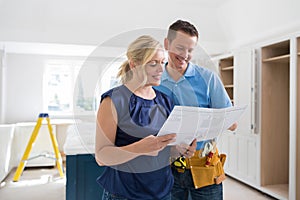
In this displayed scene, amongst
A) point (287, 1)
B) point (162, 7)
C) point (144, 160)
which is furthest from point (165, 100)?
A: point (162, 7)

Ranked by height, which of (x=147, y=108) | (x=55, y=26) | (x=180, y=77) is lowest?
(x=147, y=108)

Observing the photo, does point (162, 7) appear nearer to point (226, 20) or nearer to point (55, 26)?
point (226, 20)

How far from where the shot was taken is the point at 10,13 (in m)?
3.54

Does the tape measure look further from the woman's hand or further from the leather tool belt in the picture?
the woman's hand

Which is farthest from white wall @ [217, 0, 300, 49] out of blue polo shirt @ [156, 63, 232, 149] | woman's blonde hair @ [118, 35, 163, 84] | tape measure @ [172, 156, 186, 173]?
woman's blonde hair @ [118, 35, 163, 84]

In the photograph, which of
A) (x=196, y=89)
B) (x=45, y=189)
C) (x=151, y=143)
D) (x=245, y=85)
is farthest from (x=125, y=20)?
Answer: (x=151, y=143)

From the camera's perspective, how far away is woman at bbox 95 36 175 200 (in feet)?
2.70

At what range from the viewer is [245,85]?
343cm

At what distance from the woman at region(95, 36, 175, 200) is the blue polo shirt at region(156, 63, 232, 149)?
0.12 m

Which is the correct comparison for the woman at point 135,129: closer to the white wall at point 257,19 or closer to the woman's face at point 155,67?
the woman's face at point 155,67

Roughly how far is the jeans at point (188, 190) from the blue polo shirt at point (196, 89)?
0.14 metres

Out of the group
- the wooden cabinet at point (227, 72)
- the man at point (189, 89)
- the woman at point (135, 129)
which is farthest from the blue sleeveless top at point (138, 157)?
the wooden cabinet at point (227, 72)

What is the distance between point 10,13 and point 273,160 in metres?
3.61

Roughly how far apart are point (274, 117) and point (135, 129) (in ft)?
9.36
